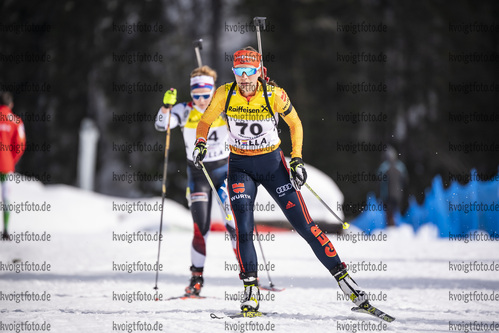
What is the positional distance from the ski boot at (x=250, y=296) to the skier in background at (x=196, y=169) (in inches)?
53.1

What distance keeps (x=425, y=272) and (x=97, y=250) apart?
216 inches

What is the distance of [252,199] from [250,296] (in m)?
0.87

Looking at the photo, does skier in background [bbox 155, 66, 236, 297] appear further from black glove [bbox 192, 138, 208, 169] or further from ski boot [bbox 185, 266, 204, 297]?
black glove [bbox 192, 138, 208, 169]

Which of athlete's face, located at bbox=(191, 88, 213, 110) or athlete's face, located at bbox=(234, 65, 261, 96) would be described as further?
athlete's face, located at bbox=(191, 88, 213, 110)

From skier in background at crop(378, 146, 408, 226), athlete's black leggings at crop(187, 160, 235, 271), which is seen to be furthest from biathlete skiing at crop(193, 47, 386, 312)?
skier in background at crop(378, 146, 408, 226)

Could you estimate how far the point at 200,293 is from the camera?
24.0 feet

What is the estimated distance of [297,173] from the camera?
19.0 feet

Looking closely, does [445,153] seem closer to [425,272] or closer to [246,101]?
[425,272]

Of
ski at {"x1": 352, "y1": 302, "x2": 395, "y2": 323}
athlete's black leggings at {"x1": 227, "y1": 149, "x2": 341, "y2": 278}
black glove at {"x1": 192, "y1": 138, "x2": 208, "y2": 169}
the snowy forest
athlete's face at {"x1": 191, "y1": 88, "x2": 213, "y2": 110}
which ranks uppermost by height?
the snowy forest

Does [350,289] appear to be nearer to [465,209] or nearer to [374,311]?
[374,311]

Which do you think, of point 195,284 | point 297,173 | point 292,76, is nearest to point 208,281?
point 195,284

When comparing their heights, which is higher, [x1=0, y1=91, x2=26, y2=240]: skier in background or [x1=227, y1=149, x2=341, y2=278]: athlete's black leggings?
[x1=0, y1=91, x2=26, y2=240]: skier in background

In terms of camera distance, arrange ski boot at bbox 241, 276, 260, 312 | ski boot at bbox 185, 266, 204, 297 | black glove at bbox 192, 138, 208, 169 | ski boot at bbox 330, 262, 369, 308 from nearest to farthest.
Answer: ski boot at bbox 330, 262, 369, 308 → ski boot at bbox 241, 276, 260, 312 → black glove at bbox 192, 138, 208, 169 → ski boot at bbox 185, 266, 204, 297

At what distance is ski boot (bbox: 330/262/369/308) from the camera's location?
5.54m
